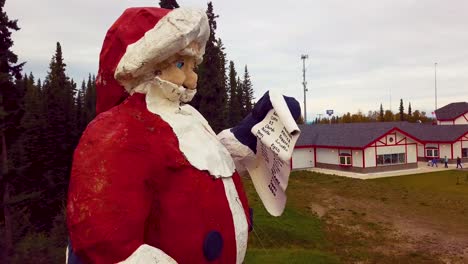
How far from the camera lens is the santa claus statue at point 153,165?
176 centimetres

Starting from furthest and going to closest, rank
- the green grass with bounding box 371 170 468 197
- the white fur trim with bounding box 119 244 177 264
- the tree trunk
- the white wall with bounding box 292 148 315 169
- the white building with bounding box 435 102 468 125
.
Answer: the white building with bounding box 435 102 468 125 → the white wall with bounding box 292 148 315 169 → the green grass with bounding box 371 170 468 197 → the tree trunk → the white fur trim with bounding box 119 244 177 264

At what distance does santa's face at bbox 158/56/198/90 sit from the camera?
2.25m

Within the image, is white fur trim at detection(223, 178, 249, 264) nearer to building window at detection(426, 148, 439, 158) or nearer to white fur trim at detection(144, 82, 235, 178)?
white fur trim at detection(144, 82, 235, 178)

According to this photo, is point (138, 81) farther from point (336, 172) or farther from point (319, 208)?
point (336, 172)

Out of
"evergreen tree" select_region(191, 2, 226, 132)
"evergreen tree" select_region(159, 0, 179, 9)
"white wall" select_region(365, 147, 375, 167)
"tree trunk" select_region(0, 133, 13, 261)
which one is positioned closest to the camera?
"tree trunk" select_region(0, 133, 13, 261)

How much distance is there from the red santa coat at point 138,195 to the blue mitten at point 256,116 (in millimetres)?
633

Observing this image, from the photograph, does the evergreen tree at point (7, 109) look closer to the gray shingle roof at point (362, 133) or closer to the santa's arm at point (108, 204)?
the santa's arm at point (108, 204)

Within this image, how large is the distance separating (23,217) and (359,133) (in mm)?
19842

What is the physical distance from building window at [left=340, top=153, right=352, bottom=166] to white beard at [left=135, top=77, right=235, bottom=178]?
80.3 feet

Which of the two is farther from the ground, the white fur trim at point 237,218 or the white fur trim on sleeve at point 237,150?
the white fur trim on sleeve at point 237,150

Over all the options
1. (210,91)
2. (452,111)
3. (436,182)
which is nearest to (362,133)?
(436,182)

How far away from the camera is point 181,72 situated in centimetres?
229

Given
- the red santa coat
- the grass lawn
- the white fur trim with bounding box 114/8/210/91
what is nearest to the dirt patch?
the grass lawn

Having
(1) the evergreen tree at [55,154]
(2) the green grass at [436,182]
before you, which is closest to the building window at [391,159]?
(2) the green grass at [436,182]
